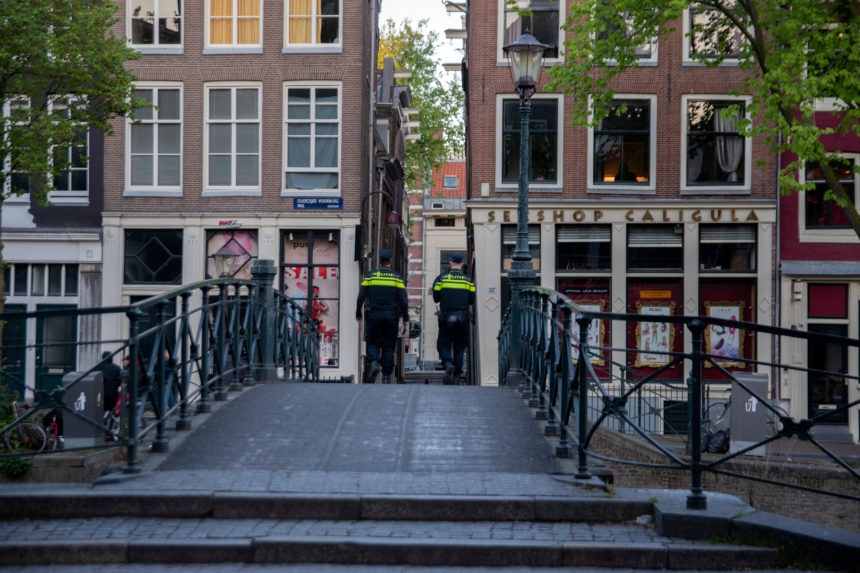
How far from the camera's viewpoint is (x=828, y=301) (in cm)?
2180

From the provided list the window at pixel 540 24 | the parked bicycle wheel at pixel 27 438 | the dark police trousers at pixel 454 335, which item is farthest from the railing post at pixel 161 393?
the window at pixel 540 24

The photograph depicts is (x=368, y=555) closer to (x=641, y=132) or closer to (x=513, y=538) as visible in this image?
(x=513, y=538)

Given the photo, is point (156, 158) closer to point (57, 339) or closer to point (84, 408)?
point (57, 339)

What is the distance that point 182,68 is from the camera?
936 inches

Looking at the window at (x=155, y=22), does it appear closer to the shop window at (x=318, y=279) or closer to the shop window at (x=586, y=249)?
the shop window at (x=318, y=279)

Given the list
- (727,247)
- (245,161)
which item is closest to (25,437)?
(245,161)

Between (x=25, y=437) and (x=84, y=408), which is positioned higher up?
(x=84, y=408)

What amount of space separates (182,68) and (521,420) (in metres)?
18.0

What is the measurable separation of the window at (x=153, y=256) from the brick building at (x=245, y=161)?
2 centimetres

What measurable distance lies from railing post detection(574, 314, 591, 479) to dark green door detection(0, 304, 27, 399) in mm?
4108

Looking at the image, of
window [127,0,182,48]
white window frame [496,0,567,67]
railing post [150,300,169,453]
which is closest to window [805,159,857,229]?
white window frame [496,0,567,67]

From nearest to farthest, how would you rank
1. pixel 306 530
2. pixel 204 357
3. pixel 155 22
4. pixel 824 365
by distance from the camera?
1. pixel 306 530
2. pixel 204 357
3. pixel 824 365
4. pixel 155 22

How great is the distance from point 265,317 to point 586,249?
1264 centimetres

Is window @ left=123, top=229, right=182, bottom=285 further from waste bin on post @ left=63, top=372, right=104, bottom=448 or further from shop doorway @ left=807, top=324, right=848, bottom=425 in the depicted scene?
shop doorway @ left=807, top=324, right=848, bottom=425
